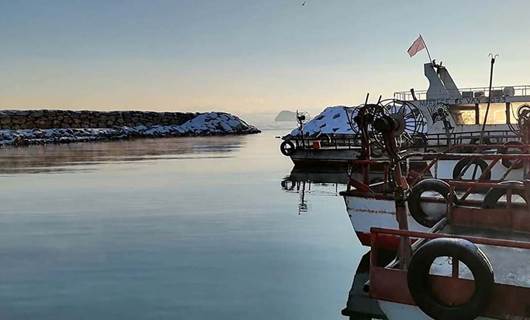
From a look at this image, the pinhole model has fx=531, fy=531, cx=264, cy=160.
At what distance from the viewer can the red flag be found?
2930 centimetres

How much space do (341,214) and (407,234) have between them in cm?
1517

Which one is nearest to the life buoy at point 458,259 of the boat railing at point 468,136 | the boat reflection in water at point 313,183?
the boat reflection in water at point 313,183

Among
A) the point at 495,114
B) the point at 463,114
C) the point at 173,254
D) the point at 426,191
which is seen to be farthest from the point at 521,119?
the point at 173,254

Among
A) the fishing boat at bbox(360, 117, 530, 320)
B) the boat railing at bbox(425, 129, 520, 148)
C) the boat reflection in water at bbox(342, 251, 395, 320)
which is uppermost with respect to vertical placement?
the boat railing at bbox(425, 129, 520, 148)

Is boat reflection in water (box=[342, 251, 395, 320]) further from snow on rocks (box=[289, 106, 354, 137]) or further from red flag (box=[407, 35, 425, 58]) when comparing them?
snow on rocks (box=[289, 106, 354, 137])

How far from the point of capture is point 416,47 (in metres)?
29.5

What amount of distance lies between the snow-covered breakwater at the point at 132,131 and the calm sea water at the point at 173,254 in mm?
72404

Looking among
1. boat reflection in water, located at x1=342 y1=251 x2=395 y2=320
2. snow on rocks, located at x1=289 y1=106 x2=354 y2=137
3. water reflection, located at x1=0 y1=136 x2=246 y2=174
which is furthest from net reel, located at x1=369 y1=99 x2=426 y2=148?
snow on rocks, located at x1=289 y1=106 x2=354 y2=137

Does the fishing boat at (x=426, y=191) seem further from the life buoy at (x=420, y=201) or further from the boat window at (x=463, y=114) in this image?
the boat window at (x=463, y=114)

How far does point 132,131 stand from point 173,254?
117144mm

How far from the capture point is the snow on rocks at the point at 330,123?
3812 inches

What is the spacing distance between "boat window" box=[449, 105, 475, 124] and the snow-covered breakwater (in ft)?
249

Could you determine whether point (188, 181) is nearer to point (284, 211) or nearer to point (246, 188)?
point (246, 188)

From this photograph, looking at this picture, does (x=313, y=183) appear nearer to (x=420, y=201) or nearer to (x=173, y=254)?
(x=173, y=254)
